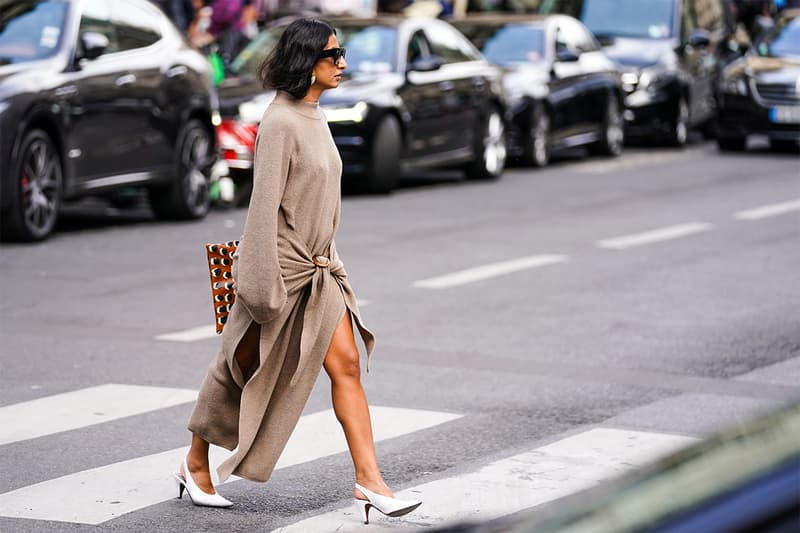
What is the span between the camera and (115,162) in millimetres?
13836

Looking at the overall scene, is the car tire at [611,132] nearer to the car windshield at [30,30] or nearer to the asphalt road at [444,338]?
the asphalt road at [444,338]

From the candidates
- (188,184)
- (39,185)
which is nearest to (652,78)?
(188,184)

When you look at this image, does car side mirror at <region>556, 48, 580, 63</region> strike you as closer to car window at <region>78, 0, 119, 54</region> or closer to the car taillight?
the car taillight

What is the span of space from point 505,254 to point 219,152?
417 cm

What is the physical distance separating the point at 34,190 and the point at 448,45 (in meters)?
7.27

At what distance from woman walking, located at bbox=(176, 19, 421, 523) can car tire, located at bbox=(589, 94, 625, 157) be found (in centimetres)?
1695

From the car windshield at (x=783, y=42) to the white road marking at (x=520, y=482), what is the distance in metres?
16.4

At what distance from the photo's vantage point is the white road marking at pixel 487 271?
37.2ft

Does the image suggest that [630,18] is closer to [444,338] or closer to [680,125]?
[680,125]

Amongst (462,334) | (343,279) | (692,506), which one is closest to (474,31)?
(462,334)

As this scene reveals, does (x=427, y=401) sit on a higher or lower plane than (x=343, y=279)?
lower

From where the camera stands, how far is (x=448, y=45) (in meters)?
19.1

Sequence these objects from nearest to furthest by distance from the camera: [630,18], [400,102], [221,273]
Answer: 1. [221,273]
2. [400,102]
3. [630,18]

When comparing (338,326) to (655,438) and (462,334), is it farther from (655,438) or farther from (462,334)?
(462,334)
